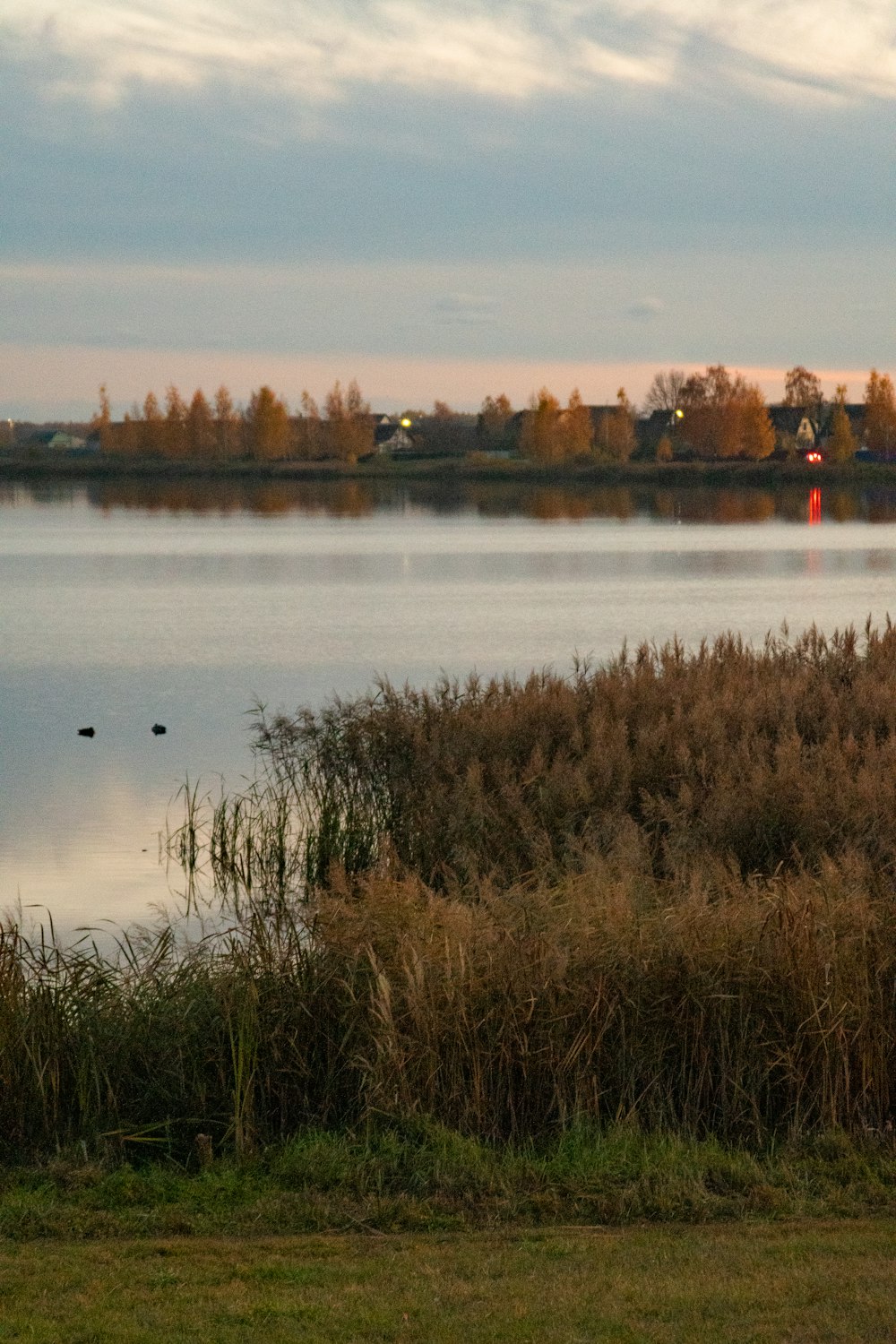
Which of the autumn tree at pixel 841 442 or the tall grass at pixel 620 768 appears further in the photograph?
the autumn tree at pixel 841 442

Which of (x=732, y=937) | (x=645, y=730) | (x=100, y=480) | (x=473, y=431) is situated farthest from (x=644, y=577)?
(x=473, y=431)

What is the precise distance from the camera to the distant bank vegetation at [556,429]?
139500 mm

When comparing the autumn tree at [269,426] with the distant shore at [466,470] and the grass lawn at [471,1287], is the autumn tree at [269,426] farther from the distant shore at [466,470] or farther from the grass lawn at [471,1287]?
the grass lawn at [471,1287]

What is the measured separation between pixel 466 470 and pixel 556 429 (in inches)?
455

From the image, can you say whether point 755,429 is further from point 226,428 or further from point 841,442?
point 226,428

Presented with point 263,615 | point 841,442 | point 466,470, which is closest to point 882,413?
point 841,442

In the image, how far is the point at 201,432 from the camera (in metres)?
167

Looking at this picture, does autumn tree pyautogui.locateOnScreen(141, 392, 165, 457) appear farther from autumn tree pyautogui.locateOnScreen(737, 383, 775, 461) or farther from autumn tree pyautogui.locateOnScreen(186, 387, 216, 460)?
autumn tree pyautogui.locateOnScreen(737, 383, 775, 461)

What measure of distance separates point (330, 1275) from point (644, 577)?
142 ft

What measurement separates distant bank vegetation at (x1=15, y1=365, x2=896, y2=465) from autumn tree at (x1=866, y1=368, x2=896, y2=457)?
76 mm

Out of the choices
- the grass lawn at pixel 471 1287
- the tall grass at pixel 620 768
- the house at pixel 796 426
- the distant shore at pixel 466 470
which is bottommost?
the grass lawn at pixel 471 1287

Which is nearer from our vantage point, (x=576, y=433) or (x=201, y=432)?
(x=576, y=433)

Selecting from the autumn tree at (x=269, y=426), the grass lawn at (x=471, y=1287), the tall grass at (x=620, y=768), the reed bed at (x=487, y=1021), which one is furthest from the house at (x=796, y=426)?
the grass lawn at (x=471, y=1287)

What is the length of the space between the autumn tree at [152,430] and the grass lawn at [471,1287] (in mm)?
165658
